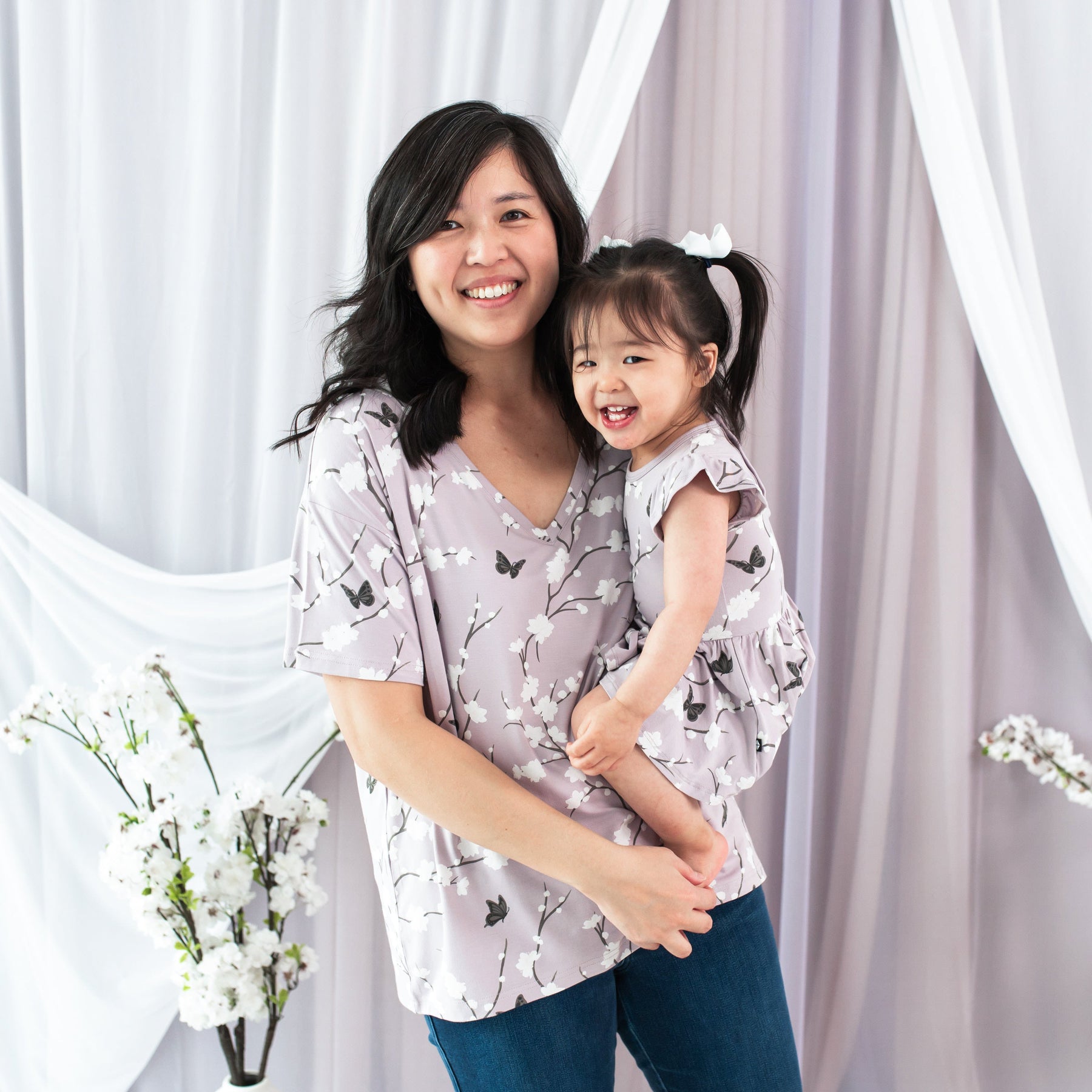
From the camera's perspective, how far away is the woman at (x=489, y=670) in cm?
99

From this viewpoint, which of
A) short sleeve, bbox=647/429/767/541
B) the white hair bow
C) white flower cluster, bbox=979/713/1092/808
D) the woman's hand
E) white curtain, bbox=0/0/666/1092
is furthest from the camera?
Result: white flower cluster, bbox=979/713/1092/808

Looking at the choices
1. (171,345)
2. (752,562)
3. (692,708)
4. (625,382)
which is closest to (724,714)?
(692,708)

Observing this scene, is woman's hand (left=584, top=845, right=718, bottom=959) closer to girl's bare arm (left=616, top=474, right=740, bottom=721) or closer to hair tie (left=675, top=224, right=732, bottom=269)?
girl's bare arm (left=616, top=474, right=740, bottom=721)

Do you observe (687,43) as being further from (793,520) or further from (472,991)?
(472,991)

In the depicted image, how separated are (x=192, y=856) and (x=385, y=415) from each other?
92 cm

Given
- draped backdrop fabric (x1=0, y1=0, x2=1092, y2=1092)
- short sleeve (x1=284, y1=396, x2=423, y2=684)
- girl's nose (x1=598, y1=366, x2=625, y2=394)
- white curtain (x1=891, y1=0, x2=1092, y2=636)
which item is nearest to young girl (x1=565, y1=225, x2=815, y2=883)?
girl's nose (x1=598, y1=366, x2=625, y2=394)

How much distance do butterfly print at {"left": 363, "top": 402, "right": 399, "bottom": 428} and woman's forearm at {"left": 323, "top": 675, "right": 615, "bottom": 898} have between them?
31cm

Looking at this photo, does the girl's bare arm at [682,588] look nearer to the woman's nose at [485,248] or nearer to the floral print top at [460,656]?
the floral print top at [460,656]

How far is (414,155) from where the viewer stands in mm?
1074

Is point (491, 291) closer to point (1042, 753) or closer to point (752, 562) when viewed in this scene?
point (752, 562)

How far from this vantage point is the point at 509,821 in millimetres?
975

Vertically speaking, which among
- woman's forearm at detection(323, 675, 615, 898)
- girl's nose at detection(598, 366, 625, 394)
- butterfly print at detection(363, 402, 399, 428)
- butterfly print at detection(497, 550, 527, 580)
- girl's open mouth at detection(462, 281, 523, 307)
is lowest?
woman's forearm at detection(323, 675, 615, 898)

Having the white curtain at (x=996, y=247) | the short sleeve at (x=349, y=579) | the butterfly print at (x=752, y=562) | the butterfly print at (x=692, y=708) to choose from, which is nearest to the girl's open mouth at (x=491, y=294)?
the short sleeve at (x=349, y=579)

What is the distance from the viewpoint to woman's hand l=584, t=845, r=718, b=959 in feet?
3.19
